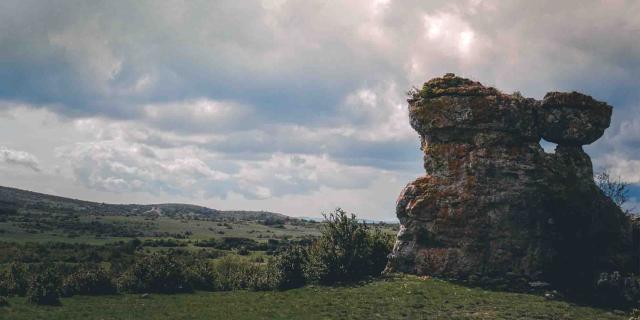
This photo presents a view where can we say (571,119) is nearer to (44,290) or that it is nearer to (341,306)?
(341,306)

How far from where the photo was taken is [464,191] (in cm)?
3541

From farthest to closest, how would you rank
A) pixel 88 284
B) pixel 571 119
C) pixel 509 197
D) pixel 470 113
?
pixel 571 119 < pixel 470 113 < pixel 509 197 < pixel 88 284

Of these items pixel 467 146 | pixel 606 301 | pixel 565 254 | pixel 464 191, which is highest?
pixel 467 146

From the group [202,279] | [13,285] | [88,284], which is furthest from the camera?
[202,279]

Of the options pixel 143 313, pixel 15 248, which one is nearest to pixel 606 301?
pixel 143 313

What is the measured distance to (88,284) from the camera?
113ft

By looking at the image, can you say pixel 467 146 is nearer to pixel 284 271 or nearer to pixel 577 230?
pixel 577 230

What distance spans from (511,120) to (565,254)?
995cm

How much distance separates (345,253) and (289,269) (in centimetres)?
437

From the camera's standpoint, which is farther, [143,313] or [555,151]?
[555,151]

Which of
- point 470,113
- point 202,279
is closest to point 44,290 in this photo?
point 202,279

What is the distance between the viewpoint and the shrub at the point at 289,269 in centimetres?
3719

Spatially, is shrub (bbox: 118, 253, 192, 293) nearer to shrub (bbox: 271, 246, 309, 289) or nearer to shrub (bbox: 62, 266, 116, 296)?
shrub (bbox: 62, 266, 116, 296)

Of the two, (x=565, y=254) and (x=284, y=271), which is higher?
(x=565, y=254)
